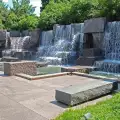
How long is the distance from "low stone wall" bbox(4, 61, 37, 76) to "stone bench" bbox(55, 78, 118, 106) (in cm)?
451

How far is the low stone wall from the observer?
32.4ft

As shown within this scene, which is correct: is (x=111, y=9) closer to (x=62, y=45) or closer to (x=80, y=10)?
(x=62, y=45)

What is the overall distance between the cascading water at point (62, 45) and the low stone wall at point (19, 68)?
651 centimetres

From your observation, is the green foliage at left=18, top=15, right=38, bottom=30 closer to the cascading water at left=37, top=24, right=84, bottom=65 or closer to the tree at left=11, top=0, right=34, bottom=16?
the cascading water at left=37, top=24, right=84, bottom=65

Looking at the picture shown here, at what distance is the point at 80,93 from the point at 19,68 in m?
5.03

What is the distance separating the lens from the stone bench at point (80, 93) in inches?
214

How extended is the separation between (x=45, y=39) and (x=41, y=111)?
1842cm

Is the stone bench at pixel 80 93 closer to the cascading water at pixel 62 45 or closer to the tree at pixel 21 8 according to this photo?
the cascading water at pixel 62 45

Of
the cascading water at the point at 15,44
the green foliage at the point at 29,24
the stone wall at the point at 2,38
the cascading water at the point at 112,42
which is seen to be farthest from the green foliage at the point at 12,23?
the cascading water at the point at 112,42

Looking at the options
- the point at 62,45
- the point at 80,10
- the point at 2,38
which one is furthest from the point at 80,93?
the point at 2,38

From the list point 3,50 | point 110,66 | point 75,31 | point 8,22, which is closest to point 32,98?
point 110,66

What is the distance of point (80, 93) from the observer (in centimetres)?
552

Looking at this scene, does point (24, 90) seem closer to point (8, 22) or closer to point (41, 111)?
point (41, 111)

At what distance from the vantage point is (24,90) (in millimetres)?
7070
